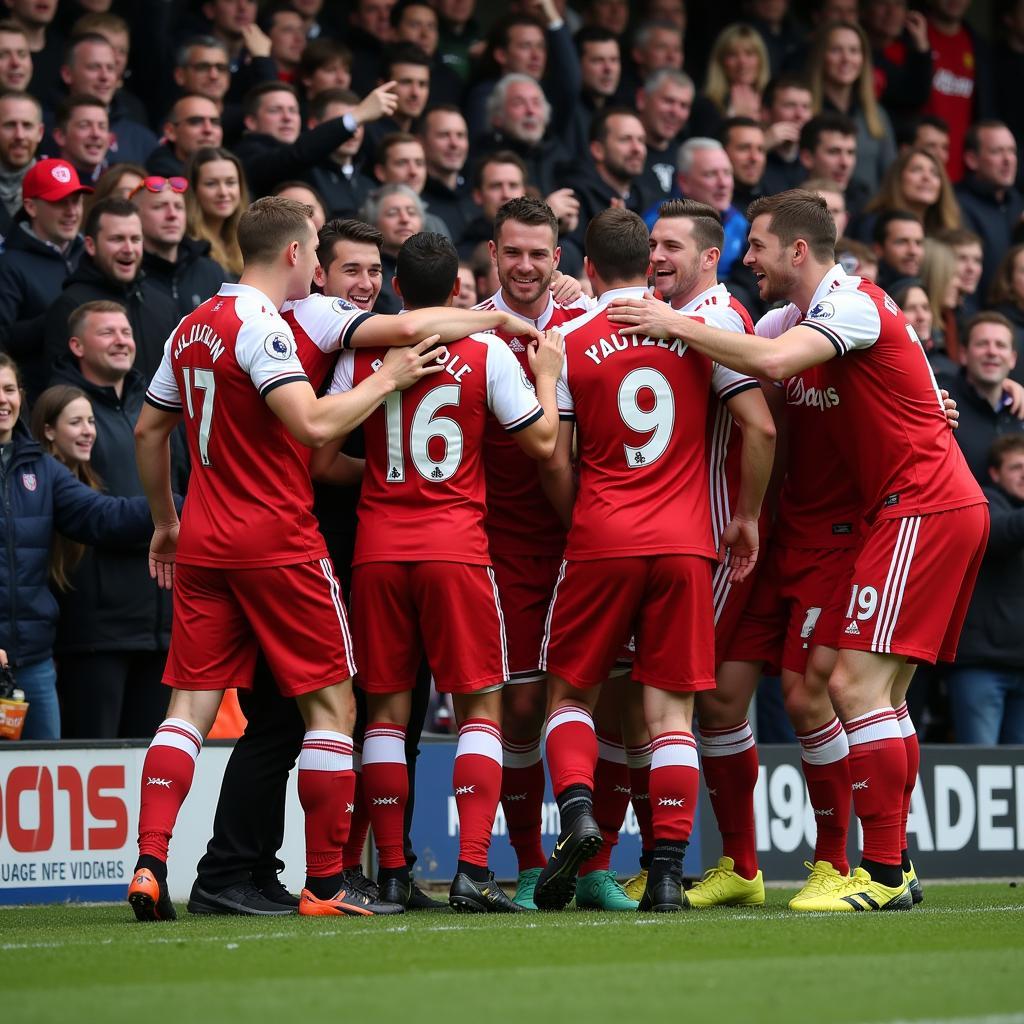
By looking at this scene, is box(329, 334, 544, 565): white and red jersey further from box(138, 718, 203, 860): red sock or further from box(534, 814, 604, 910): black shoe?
box(534, 814, 604, 910): black shoe

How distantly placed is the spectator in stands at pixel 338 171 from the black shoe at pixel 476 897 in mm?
5452

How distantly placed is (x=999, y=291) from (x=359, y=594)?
282 inches

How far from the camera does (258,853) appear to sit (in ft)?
23.4

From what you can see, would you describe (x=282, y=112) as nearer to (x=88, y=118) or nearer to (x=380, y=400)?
(x=88, y=118)

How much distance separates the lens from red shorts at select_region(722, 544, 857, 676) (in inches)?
288

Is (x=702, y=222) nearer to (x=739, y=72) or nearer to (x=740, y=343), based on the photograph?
(x=740, y=343)

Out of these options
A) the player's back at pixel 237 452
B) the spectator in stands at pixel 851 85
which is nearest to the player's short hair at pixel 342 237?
the player's back at pixel 237 452

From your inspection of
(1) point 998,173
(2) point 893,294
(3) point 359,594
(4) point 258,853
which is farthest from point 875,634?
(1) point 998,173

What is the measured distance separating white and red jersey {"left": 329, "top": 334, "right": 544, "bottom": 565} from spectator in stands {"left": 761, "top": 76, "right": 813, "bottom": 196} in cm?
707

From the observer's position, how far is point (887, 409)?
707cm

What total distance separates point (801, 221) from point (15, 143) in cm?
518

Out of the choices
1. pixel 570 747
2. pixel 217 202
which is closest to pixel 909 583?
pixel 570 747

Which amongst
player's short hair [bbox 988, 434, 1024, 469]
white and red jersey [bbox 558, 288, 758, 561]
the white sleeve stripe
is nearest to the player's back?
white and red jersey [bbox 558, 288, 758, 561]

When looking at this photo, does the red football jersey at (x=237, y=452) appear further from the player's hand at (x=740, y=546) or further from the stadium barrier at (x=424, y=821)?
the stadium barrier at (x=424, y=821)
